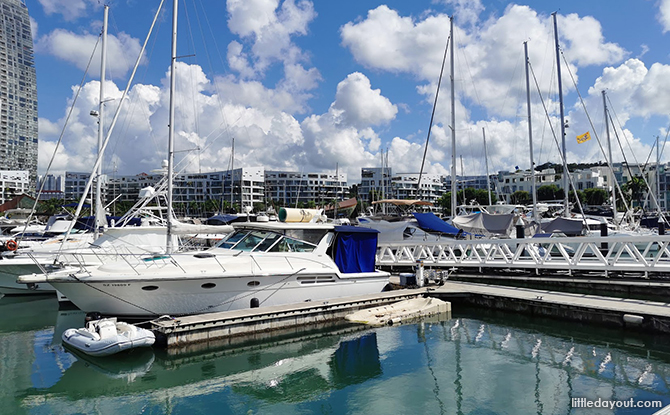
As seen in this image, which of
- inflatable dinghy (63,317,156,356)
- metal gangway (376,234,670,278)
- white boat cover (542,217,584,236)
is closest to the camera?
inflatable dinghy (63,317,156,356)

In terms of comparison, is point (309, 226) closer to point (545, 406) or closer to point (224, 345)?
point (224, 345)

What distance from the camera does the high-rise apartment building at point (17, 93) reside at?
164 m

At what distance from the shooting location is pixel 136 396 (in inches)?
352

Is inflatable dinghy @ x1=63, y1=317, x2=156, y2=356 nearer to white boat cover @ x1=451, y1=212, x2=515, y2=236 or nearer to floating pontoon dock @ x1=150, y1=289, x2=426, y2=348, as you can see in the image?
floating pontoon dock @ x1=150, y1=289, x2=426, y2=348

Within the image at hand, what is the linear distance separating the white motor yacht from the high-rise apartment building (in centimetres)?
18440

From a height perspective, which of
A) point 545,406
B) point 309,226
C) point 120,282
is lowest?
Result: point 545,406

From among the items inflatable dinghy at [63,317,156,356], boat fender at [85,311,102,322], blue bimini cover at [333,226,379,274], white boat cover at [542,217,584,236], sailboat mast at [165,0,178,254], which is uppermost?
sailboat mast at [165,0,178,254]

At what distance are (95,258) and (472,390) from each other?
1534 centimetres

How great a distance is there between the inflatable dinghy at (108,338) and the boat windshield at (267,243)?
14.0ft

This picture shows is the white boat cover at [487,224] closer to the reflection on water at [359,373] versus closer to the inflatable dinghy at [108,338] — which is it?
the reflection on water at [359,373]

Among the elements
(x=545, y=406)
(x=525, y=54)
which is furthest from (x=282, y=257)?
(x=525, y=54)

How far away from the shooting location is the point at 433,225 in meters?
22.4

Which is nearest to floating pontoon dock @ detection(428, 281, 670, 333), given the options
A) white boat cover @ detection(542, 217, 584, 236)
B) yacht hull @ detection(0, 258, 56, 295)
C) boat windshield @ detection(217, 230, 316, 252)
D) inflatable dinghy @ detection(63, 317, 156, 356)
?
boat windshield @ detection(217, 230, 316, 252)

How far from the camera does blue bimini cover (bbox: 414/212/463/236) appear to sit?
22.1 meters
